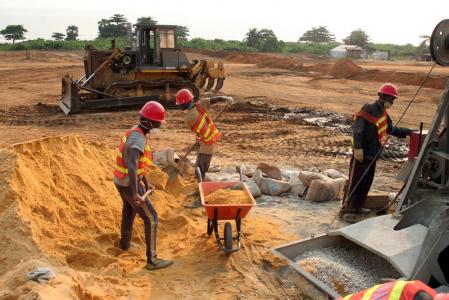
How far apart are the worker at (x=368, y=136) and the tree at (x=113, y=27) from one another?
6558 centimetres

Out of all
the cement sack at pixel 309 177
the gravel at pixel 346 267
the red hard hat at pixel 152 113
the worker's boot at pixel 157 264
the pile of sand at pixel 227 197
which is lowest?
the worker's boot at pixel 157 264

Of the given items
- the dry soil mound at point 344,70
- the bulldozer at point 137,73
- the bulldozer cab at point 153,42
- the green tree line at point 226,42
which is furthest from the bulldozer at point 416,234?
the green tree line at point 226,42

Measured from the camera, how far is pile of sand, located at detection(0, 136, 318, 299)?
4.98 m

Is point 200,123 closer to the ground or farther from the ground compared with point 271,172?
farther from the ground

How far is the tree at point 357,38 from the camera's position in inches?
2854

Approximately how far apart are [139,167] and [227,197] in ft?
4.05

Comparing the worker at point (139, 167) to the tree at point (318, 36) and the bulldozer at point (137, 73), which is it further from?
the tree at point (318, 36)

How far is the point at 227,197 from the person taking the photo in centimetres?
615

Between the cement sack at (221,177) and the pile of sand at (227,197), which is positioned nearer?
the pile of sand at (227,197)

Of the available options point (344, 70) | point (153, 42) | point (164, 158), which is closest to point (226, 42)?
point (344, 70)

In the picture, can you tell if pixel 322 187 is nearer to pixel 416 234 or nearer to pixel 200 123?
pixel 200 123

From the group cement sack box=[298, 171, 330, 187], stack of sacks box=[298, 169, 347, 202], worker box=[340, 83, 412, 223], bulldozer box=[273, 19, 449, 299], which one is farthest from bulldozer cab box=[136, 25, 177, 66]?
bulldozer box=[273, 19, 449, 299]

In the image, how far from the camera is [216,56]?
163 ft

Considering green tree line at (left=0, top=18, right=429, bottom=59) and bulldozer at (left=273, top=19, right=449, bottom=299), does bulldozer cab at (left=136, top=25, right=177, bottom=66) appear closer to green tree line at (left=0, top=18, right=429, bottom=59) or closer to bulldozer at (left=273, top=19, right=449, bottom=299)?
bulldozer at (left=273, top=19, right=449, bottom=299)
